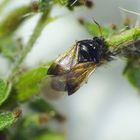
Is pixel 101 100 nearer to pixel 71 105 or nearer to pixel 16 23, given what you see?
pixel 71 105

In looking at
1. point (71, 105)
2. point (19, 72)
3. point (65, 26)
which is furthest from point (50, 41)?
point (19, 72)

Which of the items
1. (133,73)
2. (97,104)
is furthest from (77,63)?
(97,104)

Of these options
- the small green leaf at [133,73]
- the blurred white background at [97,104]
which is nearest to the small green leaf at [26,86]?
the small green leaf at [133,73]

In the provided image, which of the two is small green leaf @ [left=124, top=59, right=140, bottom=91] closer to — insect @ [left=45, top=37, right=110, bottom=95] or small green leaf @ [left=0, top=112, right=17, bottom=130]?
insect @ [left=45, top=37, right=110, bottom=95]

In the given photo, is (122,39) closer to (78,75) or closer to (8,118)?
(78,75)

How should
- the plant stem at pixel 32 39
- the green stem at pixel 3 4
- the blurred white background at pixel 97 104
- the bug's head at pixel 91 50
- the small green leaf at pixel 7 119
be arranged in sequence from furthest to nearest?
the blurred white background at pixel 97 104 → the green stem at pixel 3 4 → the plant stem at pixel 32 39 → the bug's head at pixel 91 50 → the small green leaf at pixel 7 119

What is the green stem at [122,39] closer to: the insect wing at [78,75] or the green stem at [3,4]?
the insect wing at [78,75]
